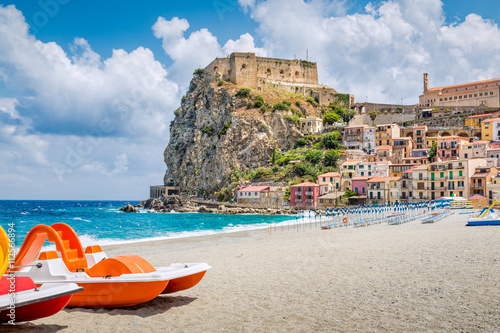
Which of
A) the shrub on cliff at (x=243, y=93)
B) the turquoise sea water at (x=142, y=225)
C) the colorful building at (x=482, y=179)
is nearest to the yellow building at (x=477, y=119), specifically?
the colorful building at (x=482, y=179)

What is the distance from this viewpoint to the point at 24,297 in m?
6.05

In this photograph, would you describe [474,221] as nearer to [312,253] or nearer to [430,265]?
[312,253]

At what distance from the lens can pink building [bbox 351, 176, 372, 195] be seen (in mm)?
63875

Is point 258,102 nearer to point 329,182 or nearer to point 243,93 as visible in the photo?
point 243,93

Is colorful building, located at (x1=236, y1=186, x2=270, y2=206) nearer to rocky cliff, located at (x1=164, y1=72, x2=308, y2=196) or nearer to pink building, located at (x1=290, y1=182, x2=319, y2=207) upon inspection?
pink building, located at (x1=290, y1=182, x2=319, y2=207)

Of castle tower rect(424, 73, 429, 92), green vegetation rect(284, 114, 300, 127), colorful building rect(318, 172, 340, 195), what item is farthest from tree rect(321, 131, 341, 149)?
castle tower rect(424, 73, 429, 92)

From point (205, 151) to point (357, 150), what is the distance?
31186 mm

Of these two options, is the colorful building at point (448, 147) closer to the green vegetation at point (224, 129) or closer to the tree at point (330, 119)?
the tree at point (330, 119)

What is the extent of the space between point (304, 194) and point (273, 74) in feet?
134

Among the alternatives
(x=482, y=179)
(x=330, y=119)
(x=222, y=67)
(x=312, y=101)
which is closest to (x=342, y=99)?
(x=312, y=101)

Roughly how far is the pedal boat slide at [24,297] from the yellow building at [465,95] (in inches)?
3740

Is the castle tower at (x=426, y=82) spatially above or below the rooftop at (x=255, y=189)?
above

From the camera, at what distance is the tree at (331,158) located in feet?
249

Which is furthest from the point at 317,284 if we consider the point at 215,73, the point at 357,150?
the point at 215,73
